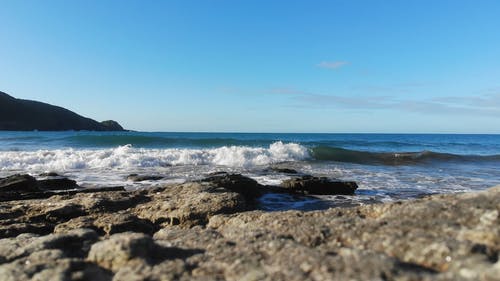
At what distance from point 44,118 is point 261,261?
115504 mm

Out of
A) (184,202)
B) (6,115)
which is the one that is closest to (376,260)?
(184,202)

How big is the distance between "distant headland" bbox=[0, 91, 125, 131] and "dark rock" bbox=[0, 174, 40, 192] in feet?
312

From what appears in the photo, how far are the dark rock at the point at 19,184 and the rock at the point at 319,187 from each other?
7.13 meters

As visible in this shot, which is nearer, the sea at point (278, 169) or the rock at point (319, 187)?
the rock at point (319, 187)

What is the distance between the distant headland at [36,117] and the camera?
96.0m

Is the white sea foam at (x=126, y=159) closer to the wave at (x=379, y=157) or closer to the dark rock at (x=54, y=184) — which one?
the wave at (x=379, y=157)

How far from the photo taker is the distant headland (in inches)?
3780

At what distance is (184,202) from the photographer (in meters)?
6.24

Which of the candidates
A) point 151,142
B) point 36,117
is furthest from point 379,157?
point 36,117

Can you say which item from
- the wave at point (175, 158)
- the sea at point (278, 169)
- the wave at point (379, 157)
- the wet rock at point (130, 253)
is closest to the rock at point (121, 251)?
the wet rock at point (130, 253)

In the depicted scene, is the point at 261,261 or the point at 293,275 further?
the point at 261,261

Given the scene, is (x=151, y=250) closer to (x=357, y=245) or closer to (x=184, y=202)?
(x=357, y=245)

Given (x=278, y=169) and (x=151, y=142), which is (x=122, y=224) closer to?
(x=278, y=169)

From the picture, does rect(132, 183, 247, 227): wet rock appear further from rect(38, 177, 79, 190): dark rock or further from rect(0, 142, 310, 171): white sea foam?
rect(0, 142, 310, 171): white sea foam
